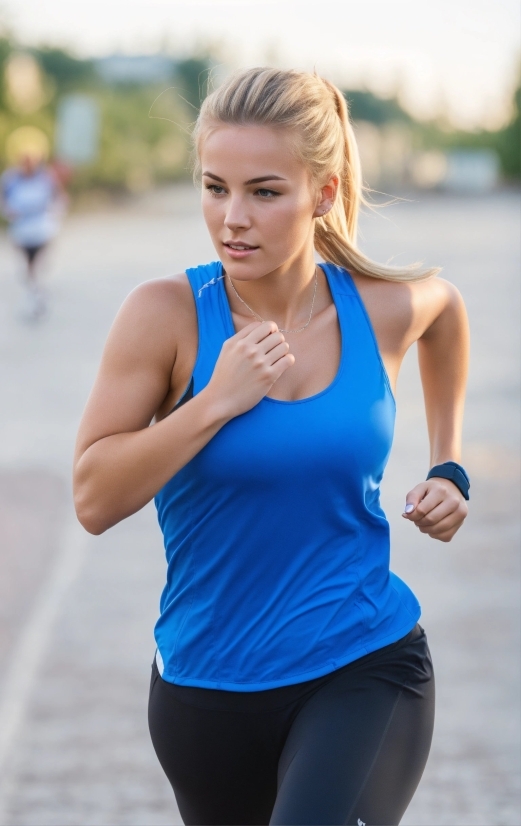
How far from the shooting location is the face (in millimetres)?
2230

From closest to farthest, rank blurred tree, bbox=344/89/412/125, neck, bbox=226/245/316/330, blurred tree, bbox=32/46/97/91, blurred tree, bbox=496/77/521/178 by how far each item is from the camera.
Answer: neck, bbox=226/245/316/330 < blurred tree, bbox=32/46/97/91 < blurred tree, bbox=496/77/521/178 < blurred tree, bbox=344/89/412/125

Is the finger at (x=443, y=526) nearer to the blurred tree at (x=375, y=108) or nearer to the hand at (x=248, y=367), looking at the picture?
the hand at (x=248, y=367)

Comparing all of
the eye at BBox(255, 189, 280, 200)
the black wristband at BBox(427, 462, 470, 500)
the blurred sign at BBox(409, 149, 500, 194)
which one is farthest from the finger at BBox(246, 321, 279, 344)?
the blurred sign at BBox(409, 149, 500, 194)

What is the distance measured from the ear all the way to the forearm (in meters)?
0.51

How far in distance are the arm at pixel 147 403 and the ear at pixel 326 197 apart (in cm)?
33

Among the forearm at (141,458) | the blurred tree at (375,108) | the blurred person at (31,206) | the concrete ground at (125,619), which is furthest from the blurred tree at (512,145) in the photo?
the forearm at (141,458)

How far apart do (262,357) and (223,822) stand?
909mm

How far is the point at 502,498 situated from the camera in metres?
7.30

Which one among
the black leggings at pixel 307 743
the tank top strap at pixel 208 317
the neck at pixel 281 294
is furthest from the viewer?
the neck at pixel 281 294

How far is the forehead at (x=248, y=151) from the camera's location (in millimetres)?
2229

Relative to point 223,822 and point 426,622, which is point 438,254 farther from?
point 223,822

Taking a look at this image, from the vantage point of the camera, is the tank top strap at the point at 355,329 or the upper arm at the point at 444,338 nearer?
the tank top strap at the point at 355,329

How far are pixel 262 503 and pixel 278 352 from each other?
0.92ft

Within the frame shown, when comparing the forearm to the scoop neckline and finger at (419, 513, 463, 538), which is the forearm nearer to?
the scoop neckline
